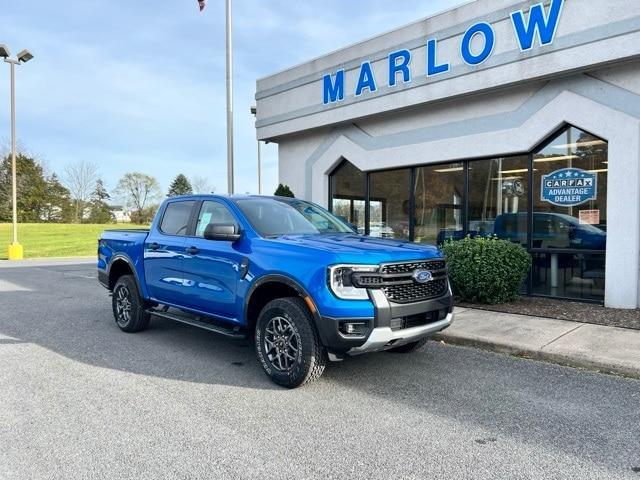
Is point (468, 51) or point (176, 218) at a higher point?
point (468, 51)

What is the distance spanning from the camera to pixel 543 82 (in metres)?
8.84

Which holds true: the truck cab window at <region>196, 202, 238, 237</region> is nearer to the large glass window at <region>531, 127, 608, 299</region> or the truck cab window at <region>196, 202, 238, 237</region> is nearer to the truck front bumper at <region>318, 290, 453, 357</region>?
the truck front bumper at <region>318, 290, 453, 357</region>

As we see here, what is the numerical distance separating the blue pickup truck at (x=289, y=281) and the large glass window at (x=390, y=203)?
5566mm

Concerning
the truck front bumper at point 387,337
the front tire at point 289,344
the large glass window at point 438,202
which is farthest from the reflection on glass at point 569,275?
the front tire at point 289,344

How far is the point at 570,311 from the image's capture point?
7.81 metres

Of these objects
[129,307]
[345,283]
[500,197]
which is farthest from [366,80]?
[345,283]

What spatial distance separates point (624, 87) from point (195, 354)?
→ 774 centimetres

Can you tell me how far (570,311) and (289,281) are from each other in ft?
17.9

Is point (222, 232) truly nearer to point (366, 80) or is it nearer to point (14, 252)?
point (366, 80)

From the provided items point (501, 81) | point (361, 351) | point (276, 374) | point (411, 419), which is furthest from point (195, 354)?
point (501, 81)

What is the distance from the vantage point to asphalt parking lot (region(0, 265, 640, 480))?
313 cm

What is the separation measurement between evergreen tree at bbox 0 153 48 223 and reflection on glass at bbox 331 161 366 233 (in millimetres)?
59204

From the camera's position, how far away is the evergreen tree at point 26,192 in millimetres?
60531

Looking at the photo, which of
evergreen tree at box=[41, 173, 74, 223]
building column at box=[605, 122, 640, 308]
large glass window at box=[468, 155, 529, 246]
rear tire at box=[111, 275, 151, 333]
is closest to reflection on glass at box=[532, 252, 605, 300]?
building column at box=[605, 122, 640, 308]
